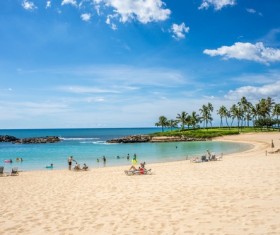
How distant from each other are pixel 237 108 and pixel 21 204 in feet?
418

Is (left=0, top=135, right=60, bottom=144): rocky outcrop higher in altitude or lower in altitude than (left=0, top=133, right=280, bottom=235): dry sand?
higher

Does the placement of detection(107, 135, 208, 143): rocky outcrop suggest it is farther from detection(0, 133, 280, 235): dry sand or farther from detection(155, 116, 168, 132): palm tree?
detection(0, 133, 280, 235): dry sand

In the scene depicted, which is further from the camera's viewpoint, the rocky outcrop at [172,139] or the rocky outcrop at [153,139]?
the rocky outcrop at [153,139]

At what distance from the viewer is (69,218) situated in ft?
40.3

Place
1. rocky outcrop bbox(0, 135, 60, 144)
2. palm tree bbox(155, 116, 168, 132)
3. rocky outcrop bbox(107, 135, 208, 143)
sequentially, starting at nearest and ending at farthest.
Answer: rocky outcrop bbox(107, 135, 208, 143) → rocky outcrop bbox(0, 135, 60, 144) → palm tree bbox(155, 116, 168, 132)

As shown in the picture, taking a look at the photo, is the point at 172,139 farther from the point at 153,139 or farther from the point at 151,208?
the point at 151,208

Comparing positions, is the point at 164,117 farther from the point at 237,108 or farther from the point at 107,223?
the point at 107,223

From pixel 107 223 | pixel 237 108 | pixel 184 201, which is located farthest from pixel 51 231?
pixel 237 108

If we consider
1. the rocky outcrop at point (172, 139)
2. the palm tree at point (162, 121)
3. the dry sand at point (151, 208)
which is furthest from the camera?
the palm tree at point (162, 121)

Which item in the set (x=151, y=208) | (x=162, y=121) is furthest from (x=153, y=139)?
Answer: (x=151, y=208)

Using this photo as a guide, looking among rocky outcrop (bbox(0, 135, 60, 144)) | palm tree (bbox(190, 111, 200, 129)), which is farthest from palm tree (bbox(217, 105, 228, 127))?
rocky outcrop (bbox(0, 135, 60, 144))

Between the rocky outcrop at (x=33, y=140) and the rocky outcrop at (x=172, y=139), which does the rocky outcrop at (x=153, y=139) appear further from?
the rocky outcrop at (x=33, y=140)

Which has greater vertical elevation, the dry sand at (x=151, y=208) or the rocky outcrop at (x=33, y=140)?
the rocky outcrop at (x=33, y=140)

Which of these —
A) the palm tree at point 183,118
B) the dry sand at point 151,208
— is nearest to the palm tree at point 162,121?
the palm tree at point 183,118
